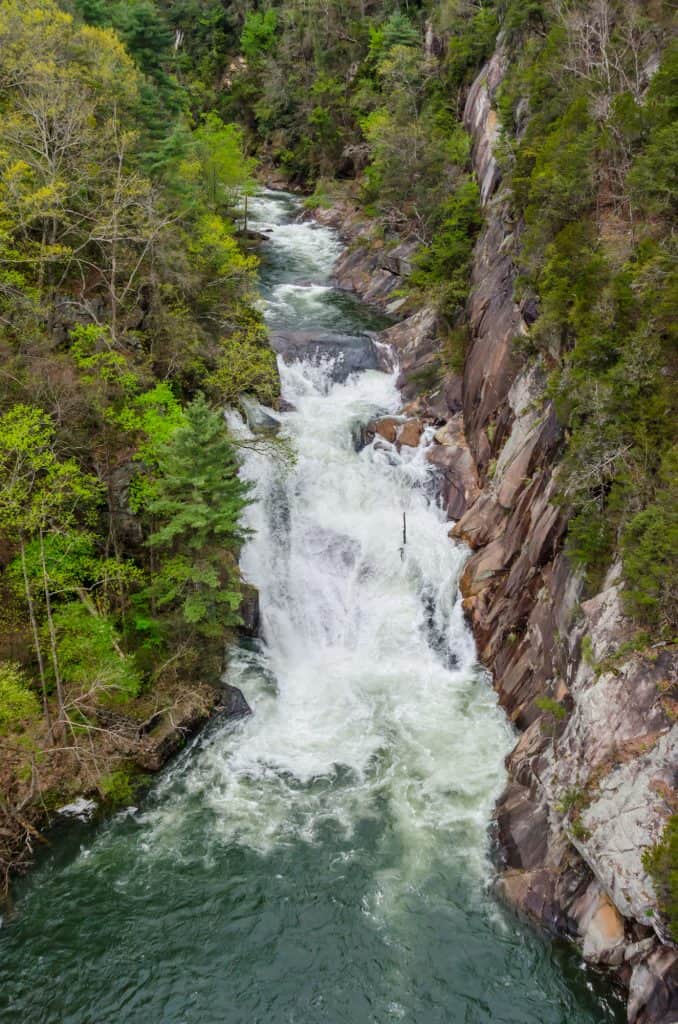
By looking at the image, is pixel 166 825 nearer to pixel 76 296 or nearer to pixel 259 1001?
pixel 259 1001

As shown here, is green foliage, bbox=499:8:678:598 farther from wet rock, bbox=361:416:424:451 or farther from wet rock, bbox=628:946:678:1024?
wet rock, bbox=361:416:424:451

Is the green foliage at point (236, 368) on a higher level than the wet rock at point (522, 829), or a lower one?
higher

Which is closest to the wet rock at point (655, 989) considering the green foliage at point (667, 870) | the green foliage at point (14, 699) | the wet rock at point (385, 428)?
the green foliage at point (667, 870)

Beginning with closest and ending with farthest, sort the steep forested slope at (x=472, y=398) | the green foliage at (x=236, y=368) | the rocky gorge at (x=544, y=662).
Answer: the rocky gorge at (x=544, y=662)
the steep forested slope at (x=472, y=398)
the green foliage at (x=236, y=368)

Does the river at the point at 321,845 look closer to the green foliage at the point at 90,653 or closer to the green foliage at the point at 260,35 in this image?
the green foliage at the point at 90,653

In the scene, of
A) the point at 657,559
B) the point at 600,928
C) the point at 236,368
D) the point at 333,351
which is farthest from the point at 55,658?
the point at 333,351

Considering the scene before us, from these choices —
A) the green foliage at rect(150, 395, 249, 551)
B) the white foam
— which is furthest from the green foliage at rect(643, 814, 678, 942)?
the green foliage at rect(150, 395, 249, 551)

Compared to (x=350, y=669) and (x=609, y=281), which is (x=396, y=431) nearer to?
(x=350, y=669)
